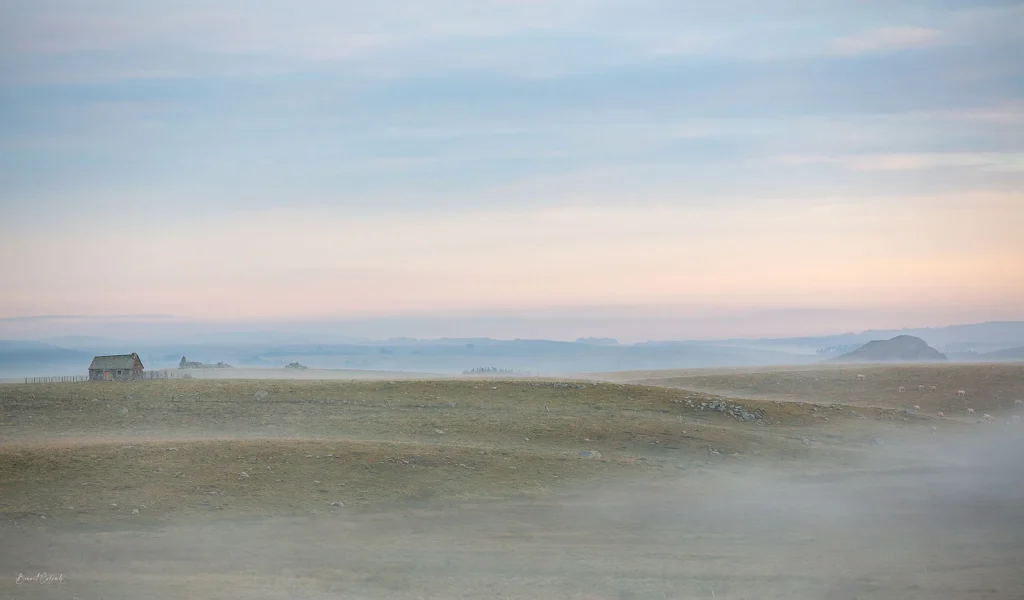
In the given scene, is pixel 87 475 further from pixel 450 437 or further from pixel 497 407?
pixel 497 407

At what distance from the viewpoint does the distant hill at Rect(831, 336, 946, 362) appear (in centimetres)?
17725

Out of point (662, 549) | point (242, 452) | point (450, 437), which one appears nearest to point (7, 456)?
point (242, 452)

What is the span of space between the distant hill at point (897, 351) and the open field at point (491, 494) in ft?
416

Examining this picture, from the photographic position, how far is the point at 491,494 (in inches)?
1447

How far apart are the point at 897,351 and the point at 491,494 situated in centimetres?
16637

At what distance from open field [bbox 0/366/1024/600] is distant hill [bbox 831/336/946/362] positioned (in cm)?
12673

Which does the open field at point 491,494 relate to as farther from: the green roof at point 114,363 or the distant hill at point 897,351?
the distant hill at point 897,351

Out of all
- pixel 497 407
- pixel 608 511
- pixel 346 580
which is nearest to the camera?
pixel 346 580

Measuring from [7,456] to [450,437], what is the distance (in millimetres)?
20076

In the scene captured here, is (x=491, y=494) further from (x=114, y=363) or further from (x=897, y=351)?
(x=897, y=351)

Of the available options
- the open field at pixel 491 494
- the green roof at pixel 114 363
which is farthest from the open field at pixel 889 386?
the green roof at pixel 114 363

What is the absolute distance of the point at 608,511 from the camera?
115 feet

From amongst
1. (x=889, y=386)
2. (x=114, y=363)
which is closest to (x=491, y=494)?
(x=114, y=363)

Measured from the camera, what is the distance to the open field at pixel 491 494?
2734 cm
